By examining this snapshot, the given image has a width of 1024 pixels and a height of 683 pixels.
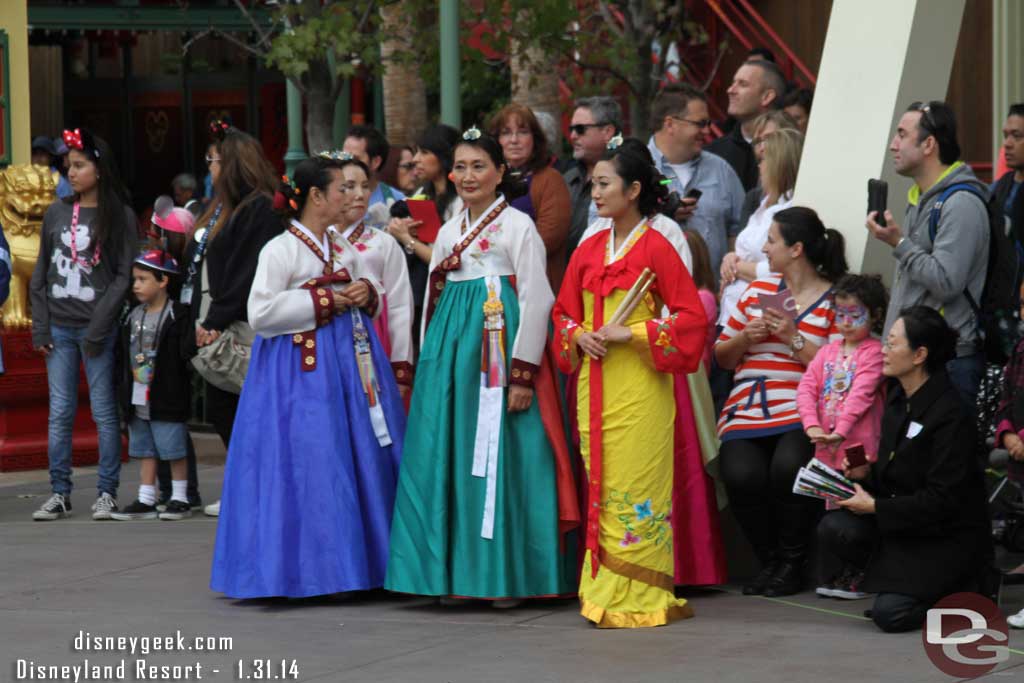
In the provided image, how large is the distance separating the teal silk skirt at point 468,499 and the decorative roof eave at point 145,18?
54.0 feet

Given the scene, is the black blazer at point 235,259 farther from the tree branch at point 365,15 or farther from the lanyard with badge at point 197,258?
the tree branch at point 365,15

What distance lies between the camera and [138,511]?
956cm

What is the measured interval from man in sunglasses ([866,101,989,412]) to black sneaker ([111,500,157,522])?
14.6 ft

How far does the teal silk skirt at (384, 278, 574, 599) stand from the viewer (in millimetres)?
7031

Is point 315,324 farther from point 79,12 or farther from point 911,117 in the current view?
point 79,12

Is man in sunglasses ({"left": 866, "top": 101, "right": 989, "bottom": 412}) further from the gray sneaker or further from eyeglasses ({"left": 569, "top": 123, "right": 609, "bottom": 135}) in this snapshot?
the gray sneaker

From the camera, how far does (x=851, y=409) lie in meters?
6.94

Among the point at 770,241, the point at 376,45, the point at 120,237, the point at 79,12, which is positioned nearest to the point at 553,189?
the point at 770,241

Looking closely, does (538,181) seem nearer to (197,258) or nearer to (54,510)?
(197,258)

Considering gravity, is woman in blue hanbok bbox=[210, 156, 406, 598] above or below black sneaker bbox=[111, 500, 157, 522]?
above

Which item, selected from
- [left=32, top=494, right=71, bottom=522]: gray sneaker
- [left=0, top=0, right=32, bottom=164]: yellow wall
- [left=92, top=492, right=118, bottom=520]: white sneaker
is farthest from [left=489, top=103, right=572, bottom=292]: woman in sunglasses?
[left=0, top=0, right=32, bottom=164]: yellow wall

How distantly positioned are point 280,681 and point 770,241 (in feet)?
9.42

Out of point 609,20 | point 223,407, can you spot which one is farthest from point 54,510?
point 609,20

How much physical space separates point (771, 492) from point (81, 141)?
171 inches
